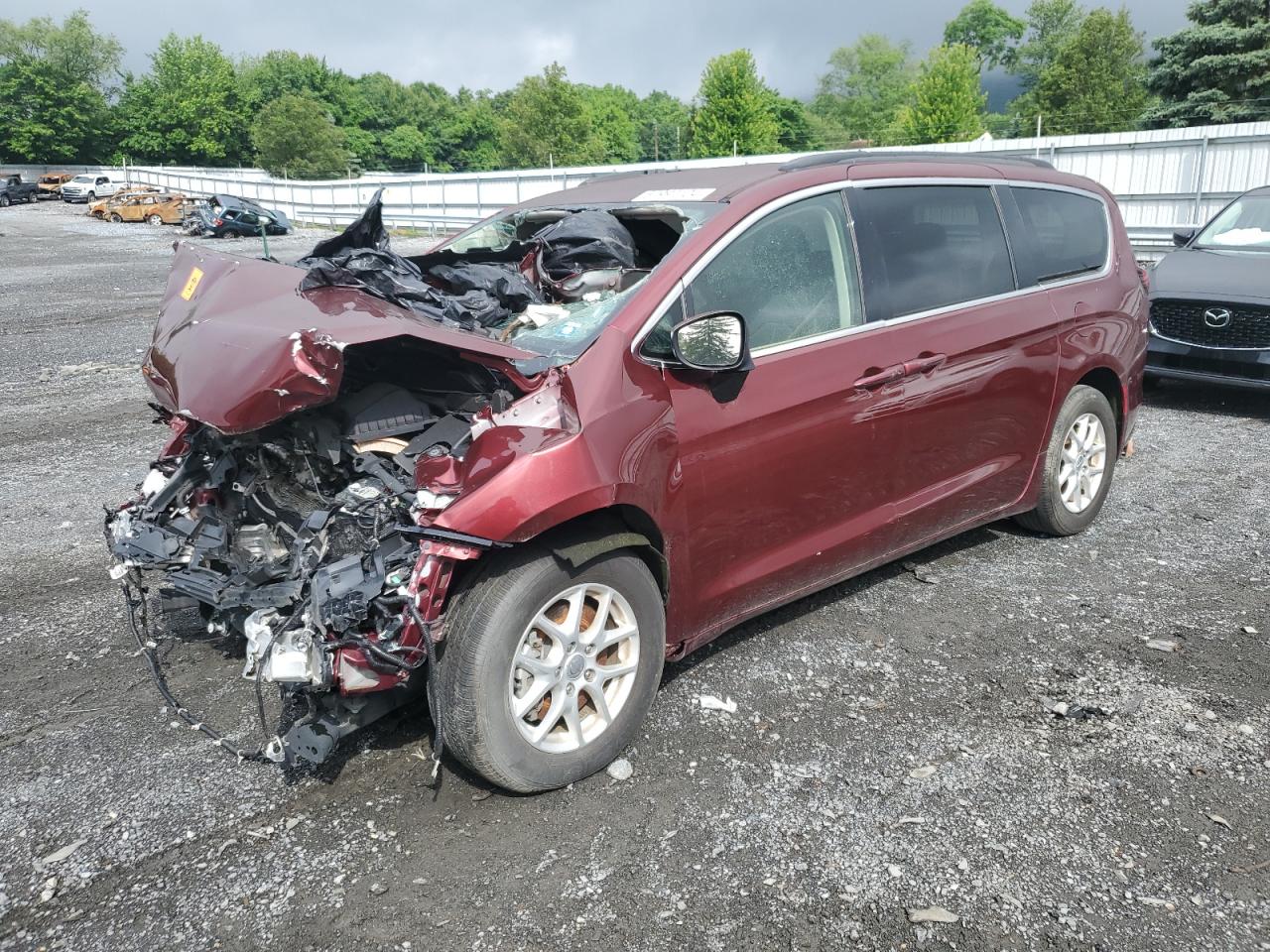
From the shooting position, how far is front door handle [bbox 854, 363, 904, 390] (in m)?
3.83

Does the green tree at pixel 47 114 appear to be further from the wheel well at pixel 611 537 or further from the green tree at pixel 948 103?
the wheel well at pixel 611 537

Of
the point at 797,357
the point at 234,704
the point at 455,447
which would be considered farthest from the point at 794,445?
the point at 234,704

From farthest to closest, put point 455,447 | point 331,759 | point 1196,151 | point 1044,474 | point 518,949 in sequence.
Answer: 1. point 1196,151
2. point 1044,474
3. point 331,759
4. point 455,447
5. point 518,949

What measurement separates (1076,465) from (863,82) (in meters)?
117

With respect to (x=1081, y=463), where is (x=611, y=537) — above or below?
above

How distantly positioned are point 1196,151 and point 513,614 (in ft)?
72.3

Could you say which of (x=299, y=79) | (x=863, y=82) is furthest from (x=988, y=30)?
(x=299, y=79)

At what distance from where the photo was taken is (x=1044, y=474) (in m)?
5.03

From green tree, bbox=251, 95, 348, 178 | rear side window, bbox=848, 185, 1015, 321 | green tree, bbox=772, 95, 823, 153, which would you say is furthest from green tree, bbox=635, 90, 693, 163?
rear side window, bbox=848, 185, 1015, 321

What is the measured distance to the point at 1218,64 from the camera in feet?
116

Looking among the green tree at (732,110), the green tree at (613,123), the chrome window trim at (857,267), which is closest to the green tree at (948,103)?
the green tree at (732,110)

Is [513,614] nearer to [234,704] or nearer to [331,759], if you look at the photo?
[331,759]

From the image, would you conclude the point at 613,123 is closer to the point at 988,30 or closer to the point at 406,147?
the point at 406,147

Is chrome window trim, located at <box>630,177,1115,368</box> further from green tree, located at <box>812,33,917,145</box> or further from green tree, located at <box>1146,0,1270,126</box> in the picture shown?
green tree, located at <box>812,33,917,145</box>
